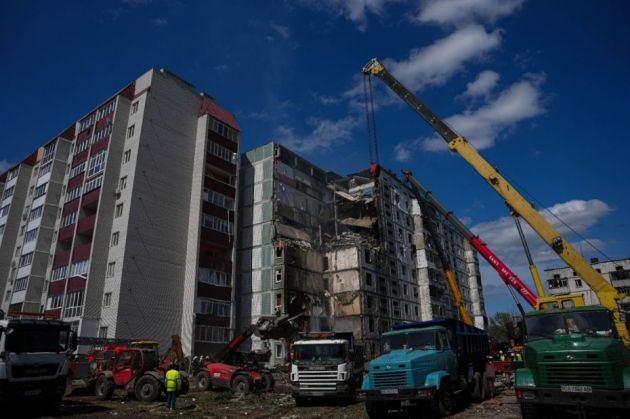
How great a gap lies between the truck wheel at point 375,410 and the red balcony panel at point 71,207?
129ft

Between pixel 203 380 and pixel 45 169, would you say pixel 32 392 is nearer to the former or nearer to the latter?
pixel 203 380

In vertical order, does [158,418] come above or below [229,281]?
below

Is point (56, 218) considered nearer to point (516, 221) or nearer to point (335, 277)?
point (335, 277)

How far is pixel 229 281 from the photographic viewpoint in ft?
141

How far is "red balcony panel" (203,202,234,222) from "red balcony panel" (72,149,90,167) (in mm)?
14599

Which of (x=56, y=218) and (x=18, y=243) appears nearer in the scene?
(x=56, y=218)

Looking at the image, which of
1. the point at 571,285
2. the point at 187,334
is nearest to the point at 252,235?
the point at 187,334

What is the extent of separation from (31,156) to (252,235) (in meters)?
36.1

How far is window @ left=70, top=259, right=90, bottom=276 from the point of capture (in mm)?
37281

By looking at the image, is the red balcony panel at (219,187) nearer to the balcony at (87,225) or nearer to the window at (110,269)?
the balcony at (87,225)

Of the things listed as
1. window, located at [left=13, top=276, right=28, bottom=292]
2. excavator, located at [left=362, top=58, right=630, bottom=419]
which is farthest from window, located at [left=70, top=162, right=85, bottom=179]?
excavator, located at [left=362, top=58, right=630, bottom=419]

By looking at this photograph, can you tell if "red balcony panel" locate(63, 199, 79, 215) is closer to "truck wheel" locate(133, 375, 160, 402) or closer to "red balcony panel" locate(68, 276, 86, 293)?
"red balcony panel" locate(68, 276, 86, 293)

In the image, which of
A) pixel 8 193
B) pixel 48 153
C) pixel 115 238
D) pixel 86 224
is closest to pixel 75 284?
pixel 115 238

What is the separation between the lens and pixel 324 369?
1764 centimetres
